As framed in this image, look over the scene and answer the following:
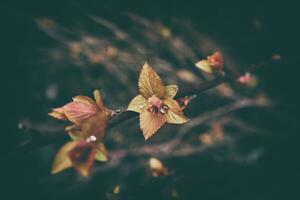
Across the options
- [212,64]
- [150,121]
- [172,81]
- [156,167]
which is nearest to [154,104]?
[150,121]

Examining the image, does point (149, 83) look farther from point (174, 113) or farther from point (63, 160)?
point (63, 160)

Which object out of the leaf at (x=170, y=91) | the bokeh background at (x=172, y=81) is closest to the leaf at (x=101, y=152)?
the leaf at (x=170, y=91)

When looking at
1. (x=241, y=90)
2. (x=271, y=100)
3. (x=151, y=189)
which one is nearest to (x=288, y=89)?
(x=271, y=100)

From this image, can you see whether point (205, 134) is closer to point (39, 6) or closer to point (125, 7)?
point (125, 7)

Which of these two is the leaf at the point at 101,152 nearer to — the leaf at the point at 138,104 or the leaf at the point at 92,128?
the leaf at the point at 92,128

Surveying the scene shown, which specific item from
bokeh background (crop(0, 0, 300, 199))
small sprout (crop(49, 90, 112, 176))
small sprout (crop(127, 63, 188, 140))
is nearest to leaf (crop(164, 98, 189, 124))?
small sprout (crop(127, 63, 188, 140))

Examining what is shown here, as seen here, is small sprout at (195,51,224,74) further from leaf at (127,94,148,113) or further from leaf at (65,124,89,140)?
leaf at (65,124,89,140)
